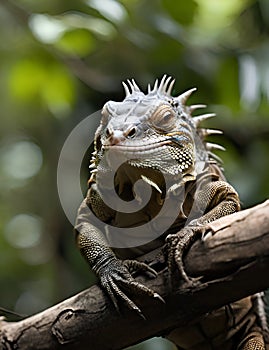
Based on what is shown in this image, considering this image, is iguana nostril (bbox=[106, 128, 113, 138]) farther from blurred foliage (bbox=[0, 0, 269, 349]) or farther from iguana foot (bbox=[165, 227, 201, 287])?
blurred foliage (bbox=[0, 0, 269, 349])

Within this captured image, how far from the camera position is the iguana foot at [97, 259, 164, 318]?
2.11 m

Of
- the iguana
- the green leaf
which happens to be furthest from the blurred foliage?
the iguana

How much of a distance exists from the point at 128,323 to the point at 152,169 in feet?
1.73

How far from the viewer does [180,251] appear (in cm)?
203

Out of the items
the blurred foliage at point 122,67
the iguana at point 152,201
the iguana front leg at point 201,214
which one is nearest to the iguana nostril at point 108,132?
the iguana at point 152,201

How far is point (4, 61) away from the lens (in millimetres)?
5113

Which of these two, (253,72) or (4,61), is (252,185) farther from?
(4,61)

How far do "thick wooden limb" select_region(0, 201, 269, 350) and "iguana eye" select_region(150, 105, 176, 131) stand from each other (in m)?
0.47

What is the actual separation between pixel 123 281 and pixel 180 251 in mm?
262

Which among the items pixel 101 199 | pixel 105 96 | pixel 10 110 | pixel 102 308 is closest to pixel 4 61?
pixel 10 110

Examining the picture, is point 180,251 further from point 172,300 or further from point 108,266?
point 108,266

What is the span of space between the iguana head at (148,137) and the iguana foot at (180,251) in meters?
0.30

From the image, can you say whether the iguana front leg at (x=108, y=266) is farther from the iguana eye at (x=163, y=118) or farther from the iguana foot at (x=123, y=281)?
the iguana eye at (x=163, y=118)

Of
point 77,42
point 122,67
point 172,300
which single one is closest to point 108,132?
point 172,300
